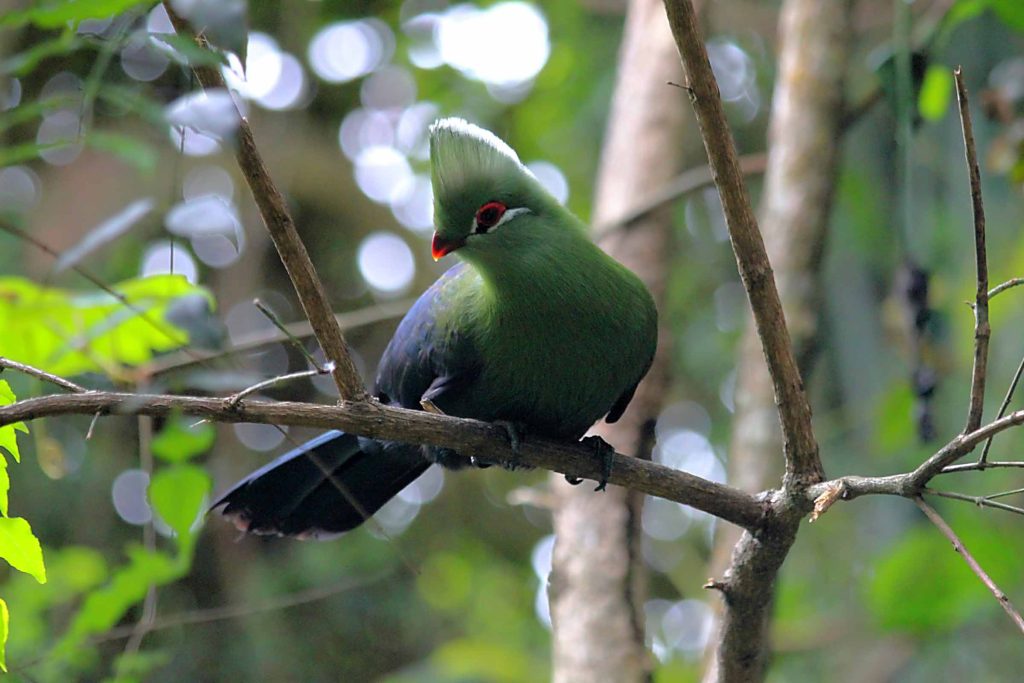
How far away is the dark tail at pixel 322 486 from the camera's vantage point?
3.27 meters

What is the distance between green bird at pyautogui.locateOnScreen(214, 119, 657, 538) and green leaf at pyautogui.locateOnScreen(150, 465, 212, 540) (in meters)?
0.72

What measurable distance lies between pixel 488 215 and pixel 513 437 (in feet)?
2.11

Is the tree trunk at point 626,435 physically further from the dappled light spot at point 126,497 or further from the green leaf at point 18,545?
the dappled light spot at point 126,497

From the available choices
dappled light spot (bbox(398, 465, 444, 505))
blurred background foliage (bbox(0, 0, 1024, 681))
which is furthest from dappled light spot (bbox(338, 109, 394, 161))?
dappled light spot (bbox(398, 465, 444, 505))

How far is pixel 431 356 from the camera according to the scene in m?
3.22

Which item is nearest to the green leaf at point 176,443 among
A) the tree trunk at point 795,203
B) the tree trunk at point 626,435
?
the tree trunk at point 626,435

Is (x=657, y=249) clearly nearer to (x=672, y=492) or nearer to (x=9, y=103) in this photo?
(x=672, y=492)

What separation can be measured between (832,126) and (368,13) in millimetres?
4050

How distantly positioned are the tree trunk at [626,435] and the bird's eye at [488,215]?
158 cm

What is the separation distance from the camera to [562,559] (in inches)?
171

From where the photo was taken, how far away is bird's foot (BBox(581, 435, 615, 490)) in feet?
9.06

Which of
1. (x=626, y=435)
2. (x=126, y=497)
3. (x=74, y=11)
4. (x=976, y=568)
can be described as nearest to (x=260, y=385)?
(x=74, y=11)

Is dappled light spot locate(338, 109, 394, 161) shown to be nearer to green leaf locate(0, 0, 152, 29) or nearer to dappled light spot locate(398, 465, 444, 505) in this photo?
dappled light spot locate(398, 465, 444, 505)

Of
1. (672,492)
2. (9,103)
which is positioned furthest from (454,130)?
(9,103)
